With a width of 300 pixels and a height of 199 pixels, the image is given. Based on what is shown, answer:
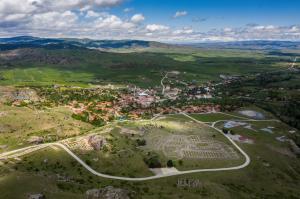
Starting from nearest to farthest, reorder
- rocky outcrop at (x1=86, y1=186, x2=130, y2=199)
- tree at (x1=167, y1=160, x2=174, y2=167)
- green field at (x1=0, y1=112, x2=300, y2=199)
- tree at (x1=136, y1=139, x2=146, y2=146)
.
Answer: rocky outcrop at (x1=86, y1=186, x2=130, y2=199)
green field at (x1=0, y1=112, x2=300, y2=199)
tree at (x1=167, y1=160, x2=174, y2=167)
tree at (x1=136, y1=139, x2=146, y2=146)

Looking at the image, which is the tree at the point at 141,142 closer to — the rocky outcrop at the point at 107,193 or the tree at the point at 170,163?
the tree at the point at 170,163

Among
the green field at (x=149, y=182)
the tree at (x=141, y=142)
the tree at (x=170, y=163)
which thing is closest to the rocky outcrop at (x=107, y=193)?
the green field at (x=149, y=182)

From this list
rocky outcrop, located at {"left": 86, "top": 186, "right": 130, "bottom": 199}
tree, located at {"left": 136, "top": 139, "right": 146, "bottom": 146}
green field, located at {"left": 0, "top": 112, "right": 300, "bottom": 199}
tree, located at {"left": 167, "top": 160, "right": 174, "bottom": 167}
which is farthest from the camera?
tree, located at {"left": 136, "top": 139, "right": 146, "bottom": 146}

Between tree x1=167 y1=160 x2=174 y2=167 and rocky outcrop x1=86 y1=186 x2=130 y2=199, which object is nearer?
rocky outcrop x1=86 y1=186 x2=130 y2=199

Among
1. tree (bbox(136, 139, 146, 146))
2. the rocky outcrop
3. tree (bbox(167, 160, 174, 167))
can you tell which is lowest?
tree (bbox(167, 160, 174, 167))

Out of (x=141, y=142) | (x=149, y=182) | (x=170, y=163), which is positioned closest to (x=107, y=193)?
(x=149, y=182)

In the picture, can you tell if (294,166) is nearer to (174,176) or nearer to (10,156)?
(174,176)

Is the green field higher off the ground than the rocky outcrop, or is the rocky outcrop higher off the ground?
the rocky outcrop

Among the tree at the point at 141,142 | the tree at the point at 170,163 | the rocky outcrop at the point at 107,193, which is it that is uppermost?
the rocky outcrop at the point at 107,193

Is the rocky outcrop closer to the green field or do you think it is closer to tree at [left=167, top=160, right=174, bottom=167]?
the green field

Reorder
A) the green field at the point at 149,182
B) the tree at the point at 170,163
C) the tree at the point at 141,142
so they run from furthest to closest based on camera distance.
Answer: the tree at the point at 141,142 → the tree at the point at 170,163 → the green field at the point at 149,182

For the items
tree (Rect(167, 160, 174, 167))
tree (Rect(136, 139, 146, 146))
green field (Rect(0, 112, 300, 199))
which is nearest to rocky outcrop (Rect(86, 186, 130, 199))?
green field (Rect(0, 112, 300, 199))

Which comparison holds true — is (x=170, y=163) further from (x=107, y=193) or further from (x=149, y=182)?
(x=107, y=193)
